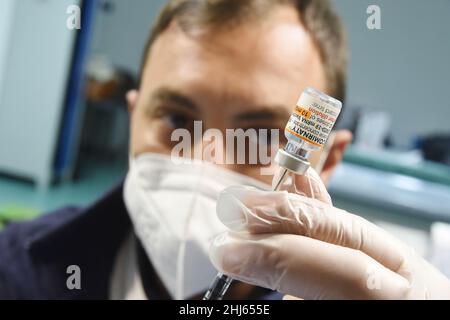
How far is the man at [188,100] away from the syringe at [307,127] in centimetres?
14

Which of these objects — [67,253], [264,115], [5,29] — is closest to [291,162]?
[264,115]

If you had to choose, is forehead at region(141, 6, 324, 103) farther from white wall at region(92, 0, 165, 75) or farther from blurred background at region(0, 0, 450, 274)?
white wall at region(92, 0, 165, 75)

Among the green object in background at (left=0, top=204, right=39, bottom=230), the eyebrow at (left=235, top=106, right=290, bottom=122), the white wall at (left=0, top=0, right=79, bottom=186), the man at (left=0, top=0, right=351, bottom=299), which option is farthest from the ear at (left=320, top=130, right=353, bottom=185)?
the white wall at (left=0, top=0, right=79, bottom=186)

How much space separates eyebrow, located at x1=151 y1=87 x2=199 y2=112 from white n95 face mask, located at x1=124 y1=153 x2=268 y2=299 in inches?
3.4

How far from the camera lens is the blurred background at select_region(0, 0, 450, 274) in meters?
0.72

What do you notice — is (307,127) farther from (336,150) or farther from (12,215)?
(12,215)

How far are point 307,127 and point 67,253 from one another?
56 cm

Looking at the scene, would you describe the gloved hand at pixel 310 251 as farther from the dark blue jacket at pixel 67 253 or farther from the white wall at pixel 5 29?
the white wall at pixel 5 29

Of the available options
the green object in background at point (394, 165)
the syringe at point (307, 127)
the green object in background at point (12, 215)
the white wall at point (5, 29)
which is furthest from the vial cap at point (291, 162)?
the white wall at point (5, 29)

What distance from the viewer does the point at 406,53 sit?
789 mm

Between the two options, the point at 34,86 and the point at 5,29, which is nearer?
the point at 5,29

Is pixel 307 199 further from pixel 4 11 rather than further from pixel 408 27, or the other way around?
pixel 4 11
